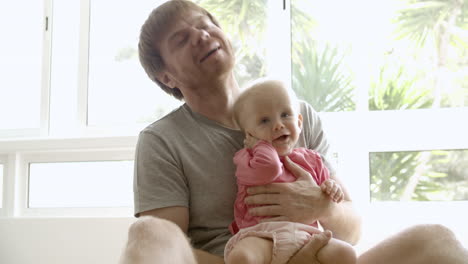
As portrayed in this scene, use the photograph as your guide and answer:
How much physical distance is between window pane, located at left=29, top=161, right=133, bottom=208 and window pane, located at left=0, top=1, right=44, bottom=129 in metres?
0.28

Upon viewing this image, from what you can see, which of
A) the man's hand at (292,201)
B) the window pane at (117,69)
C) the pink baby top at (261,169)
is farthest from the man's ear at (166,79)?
the window pane at (117,69)

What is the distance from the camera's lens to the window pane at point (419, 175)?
228 cm

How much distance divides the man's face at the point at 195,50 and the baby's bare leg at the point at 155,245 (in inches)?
21.8

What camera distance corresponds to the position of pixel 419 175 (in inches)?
91.5

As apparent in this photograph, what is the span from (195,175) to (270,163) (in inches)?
11.1

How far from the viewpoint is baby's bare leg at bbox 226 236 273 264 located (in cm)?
118

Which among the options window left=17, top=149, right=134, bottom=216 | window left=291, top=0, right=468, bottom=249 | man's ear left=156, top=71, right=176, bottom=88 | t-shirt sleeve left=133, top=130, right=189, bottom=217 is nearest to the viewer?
t-shirt sleeve left=133, top=130, right=189, bottom=217

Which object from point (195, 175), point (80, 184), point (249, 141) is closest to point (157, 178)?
point (195, 175)

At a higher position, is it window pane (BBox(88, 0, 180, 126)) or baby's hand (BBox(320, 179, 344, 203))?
window pane (BBox(88, 0, 180, 126))

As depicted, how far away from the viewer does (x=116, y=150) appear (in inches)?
98.9

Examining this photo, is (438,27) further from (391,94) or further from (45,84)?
(45,84)

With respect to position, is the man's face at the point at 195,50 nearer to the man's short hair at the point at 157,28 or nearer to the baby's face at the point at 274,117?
the man's short hair at the point at 157,28

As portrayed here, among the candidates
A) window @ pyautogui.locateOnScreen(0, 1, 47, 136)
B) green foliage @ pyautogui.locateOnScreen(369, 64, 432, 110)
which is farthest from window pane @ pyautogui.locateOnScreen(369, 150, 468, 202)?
window @ pyautogui.locateOnScreen(0, 1, 47, 136)

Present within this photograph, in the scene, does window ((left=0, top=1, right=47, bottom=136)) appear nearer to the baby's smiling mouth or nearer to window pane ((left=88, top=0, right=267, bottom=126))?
window pane ((left=88, top=0, right=267, bottom=126))
